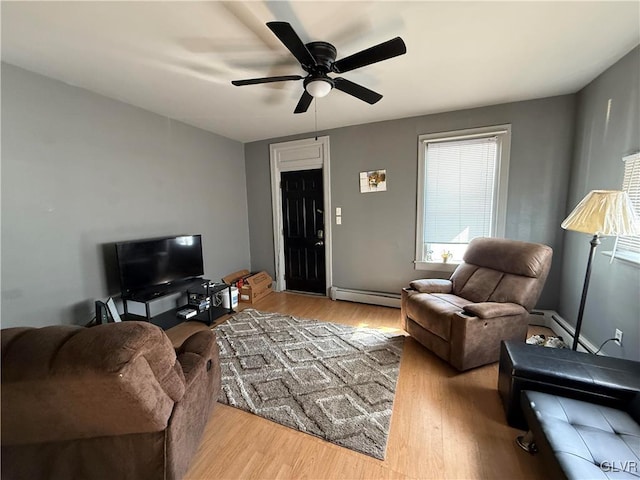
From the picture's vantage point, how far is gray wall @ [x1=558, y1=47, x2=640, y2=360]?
1847mm

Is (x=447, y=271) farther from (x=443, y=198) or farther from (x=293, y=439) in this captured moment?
(x=293, y=439)

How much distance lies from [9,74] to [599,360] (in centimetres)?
459

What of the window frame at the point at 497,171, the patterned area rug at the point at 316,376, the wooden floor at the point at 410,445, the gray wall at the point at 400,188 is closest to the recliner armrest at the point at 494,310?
the wooden floor at the point at 410,445

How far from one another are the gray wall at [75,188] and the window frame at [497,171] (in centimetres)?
303

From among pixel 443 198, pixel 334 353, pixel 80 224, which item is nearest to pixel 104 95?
pixel 80 224

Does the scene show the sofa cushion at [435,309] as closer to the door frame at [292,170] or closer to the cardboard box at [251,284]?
the door frame at [292,170]

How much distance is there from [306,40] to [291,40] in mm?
395

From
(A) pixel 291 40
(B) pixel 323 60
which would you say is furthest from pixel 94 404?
(B) pixel 323 60

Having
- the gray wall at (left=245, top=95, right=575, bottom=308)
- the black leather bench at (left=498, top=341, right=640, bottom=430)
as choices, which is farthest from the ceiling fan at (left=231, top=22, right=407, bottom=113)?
the black leather bench at (left=498, top=341, right=640, bottom=430)

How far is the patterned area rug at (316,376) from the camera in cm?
165

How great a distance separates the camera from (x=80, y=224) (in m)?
2.38

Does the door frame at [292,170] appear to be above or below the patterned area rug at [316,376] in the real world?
above

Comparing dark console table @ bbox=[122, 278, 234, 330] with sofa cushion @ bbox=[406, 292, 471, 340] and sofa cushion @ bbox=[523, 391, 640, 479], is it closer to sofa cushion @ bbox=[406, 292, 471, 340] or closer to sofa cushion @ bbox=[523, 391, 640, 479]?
sofa cushion @ bbox=[406, 292, 471, 340]

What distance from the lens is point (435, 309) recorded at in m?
2.30
